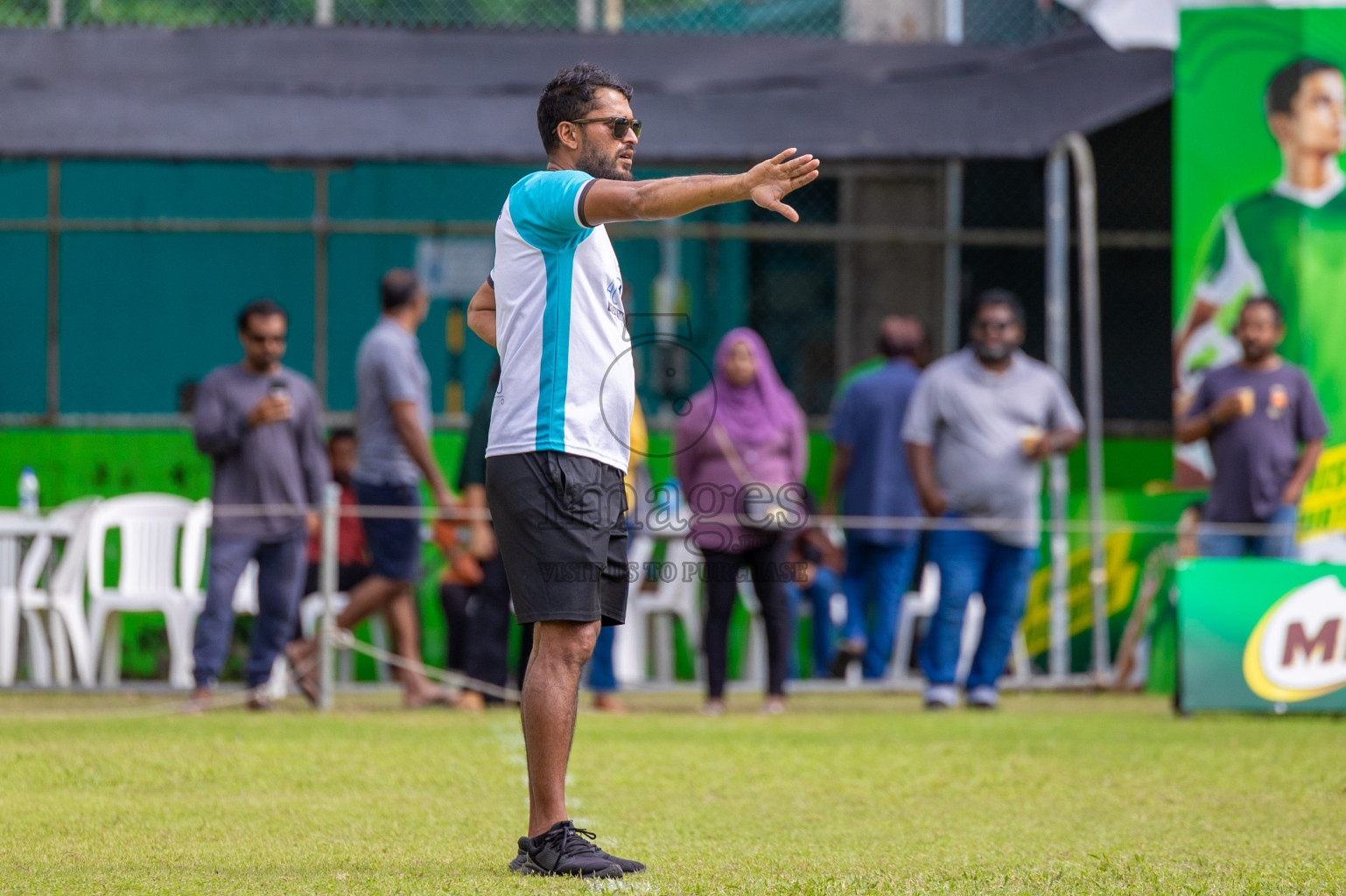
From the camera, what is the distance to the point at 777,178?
14.1 ft

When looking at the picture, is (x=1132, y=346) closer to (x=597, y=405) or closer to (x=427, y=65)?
(x=427, y=65)

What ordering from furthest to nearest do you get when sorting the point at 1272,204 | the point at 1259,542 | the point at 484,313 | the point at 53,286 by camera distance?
the point at 53,286 < the point at 1272,204 < the point at 1259,542 < the point at 484,313

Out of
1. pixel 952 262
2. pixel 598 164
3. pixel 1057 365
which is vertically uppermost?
pixel 952 262

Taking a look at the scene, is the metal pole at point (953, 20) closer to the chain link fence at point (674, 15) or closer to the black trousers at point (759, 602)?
the chain link fence at point (674, 15)

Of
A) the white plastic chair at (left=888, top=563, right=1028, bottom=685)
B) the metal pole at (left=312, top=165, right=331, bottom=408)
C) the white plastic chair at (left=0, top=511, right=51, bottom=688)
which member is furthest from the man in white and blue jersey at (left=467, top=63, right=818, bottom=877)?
the metal pole at (left=312, top=165, right=331, bottom=408)

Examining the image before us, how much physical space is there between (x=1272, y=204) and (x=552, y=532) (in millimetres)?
7453

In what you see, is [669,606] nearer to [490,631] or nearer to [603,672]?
[603,672]

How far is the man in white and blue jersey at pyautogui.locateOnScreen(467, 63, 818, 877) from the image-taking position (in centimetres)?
471

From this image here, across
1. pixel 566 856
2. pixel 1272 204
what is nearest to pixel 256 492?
pixel 566 856

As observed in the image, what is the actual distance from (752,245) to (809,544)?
8.00ft

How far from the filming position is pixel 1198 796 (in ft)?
21.7

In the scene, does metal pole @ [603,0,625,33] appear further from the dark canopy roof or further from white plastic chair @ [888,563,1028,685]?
white plastic chair @ [888,563,1028,685]

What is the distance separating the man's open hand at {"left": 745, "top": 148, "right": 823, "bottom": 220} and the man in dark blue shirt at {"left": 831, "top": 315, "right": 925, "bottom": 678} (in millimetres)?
7264

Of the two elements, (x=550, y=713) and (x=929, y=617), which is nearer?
(x=550, y=713)
